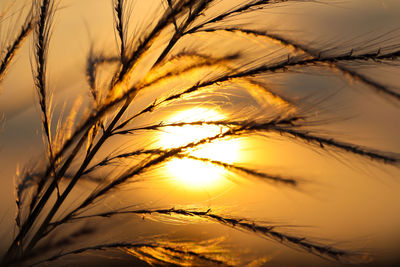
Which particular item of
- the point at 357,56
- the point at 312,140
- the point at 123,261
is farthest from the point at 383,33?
the point at 123,261

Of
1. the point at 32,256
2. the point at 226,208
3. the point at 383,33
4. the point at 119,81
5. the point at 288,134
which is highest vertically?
the point at 383,33

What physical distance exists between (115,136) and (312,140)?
39cm

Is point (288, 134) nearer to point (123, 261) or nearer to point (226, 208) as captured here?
point (226, 208)

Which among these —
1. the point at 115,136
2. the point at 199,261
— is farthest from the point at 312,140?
the point at 115,136

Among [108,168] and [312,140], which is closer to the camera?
[312,140]

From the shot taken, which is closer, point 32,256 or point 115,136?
point 32,256

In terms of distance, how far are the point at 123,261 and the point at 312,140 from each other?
429 millimetres

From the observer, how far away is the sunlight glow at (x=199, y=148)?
0.73 m

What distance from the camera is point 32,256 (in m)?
0.69

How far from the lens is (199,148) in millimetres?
729

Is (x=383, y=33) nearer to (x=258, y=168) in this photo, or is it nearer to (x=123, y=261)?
(x=258, y=168)

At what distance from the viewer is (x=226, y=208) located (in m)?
0.74

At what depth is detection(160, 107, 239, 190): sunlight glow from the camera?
73cm

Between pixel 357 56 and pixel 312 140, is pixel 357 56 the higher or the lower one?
the higher one
